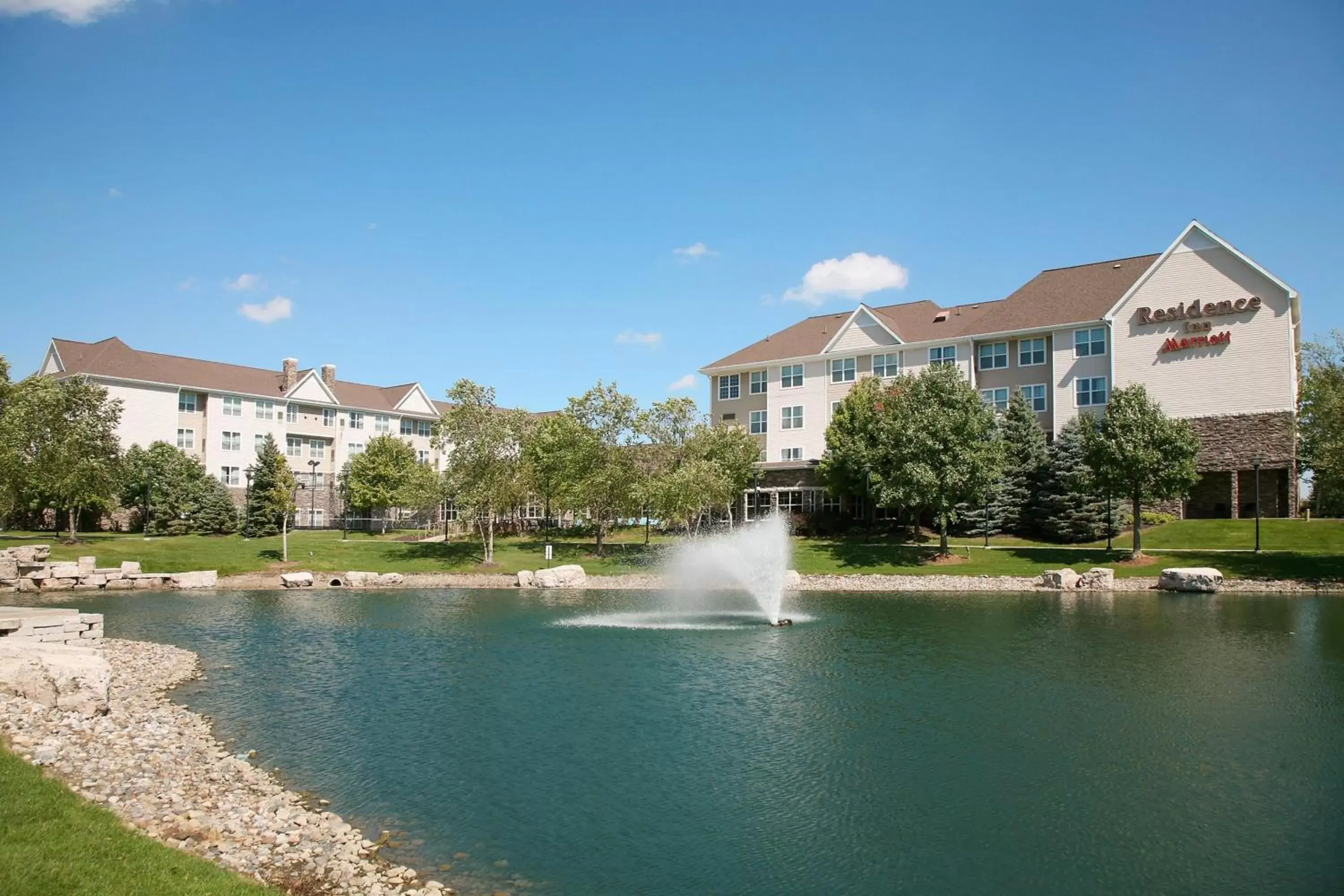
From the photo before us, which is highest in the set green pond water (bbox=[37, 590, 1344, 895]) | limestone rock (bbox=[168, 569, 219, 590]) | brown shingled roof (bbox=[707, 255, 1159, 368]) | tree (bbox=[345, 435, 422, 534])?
brown shingled roof (bbox=[707, 255, 1159, 368])

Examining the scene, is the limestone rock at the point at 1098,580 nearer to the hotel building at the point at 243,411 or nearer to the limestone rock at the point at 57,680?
the limestone rock at the point at 57,680

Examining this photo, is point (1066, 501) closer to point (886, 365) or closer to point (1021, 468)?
point (1021, 468)

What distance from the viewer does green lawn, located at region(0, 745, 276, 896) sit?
830cm

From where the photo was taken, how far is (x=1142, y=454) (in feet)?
143

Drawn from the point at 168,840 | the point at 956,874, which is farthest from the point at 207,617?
the point at 956,874

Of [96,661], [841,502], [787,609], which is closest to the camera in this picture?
[96,661]

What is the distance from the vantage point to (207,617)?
32000 mm

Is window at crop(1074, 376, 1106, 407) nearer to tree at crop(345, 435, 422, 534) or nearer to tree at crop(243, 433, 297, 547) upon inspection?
tree at crop(345, 435, 422, 534)

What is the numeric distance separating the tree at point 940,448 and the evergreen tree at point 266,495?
136 feet

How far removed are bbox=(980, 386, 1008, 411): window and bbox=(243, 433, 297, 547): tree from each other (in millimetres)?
48411

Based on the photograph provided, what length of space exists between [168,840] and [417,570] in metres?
40.4

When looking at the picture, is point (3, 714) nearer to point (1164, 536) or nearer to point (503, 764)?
point (503, 764)

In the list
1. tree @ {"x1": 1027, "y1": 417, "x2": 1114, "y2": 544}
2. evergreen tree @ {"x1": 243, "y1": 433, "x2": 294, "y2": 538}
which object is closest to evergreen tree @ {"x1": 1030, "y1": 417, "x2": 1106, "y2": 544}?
tree @ {"x1": 1027, "y1": 417, "x2": 1114, "y2": 544}

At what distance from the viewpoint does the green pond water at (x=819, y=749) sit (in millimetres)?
10859
